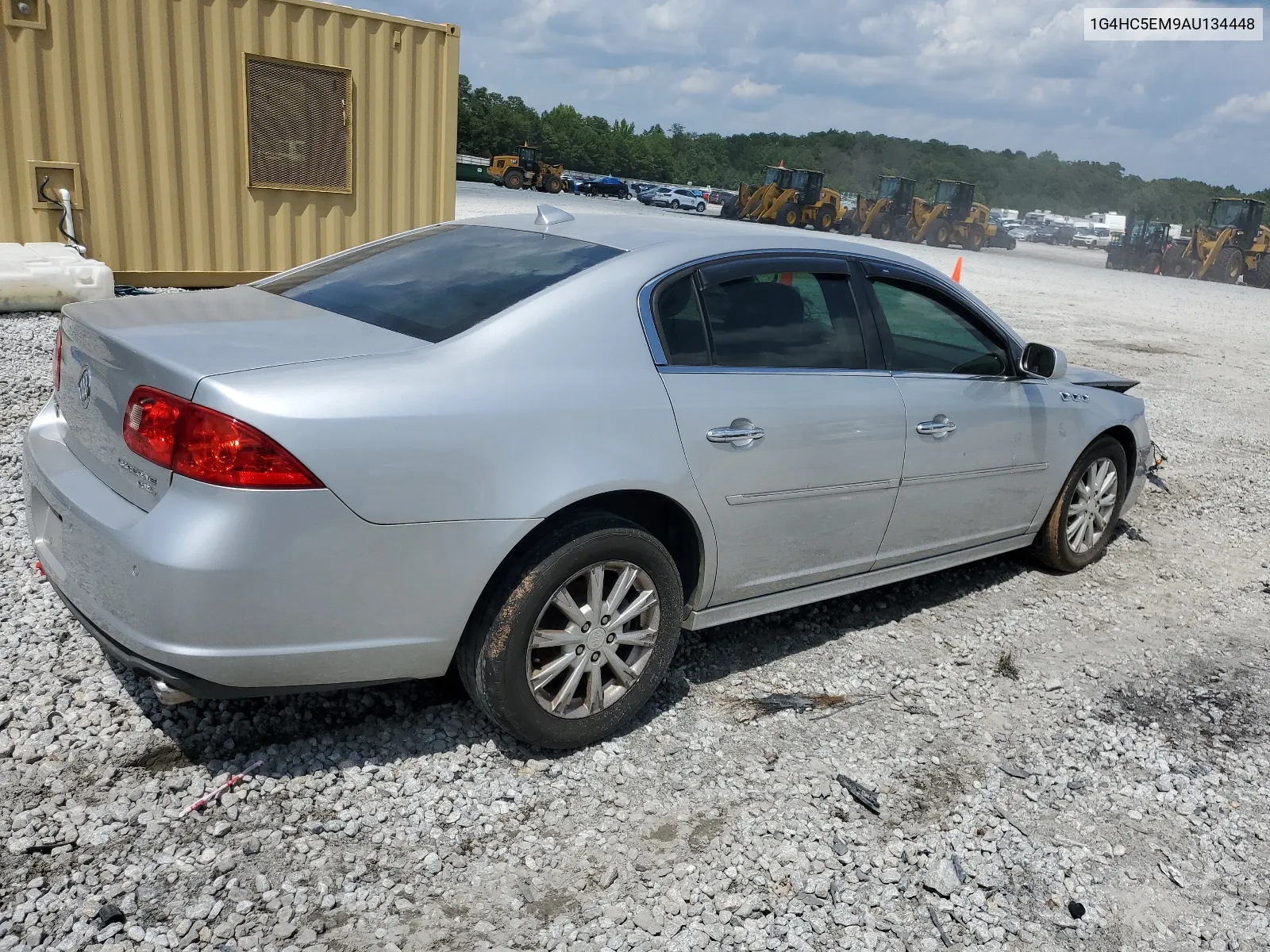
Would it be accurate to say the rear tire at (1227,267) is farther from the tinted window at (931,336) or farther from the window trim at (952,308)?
the tinted window at (931,336)

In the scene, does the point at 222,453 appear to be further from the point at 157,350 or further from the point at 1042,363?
the point at 1042,363

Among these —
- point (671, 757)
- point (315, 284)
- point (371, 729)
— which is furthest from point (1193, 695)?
point (315, 284)

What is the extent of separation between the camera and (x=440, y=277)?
3.40 metres

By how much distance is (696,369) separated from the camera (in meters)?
3.31

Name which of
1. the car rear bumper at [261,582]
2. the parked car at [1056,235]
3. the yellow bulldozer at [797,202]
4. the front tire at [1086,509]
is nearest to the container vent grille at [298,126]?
the car rear bumper at [261,582]

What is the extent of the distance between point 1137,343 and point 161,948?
1518cm

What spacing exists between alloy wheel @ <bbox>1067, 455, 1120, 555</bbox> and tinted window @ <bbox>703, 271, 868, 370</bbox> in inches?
74.2

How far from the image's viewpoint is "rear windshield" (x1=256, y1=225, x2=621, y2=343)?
10.2 feet

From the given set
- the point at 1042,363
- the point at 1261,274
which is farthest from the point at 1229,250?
the point at 1042,363

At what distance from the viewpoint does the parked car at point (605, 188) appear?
2076 inches

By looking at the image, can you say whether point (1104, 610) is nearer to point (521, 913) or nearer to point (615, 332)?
point (615, 332)

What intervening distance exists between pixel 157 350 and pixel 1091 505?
170 inches

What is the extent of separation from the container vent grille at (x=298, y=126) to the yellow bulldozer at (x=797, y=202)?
30.3 metres

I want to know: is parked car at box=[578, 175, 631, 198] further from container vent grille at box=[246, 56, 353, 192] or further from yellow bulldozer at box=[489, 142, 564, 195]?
container vent grille at box=[246, 56, 353, 192]
